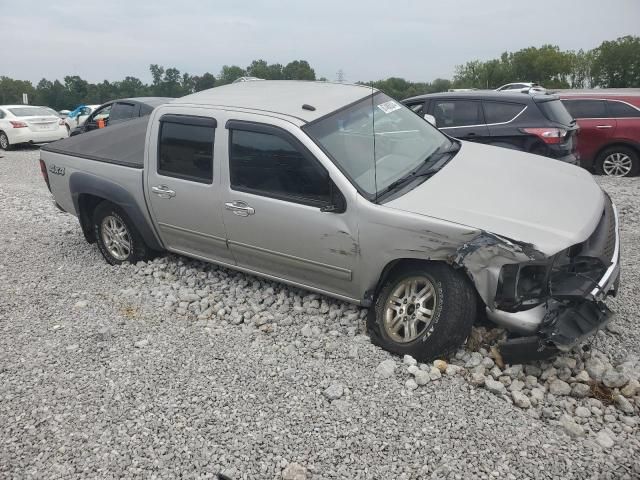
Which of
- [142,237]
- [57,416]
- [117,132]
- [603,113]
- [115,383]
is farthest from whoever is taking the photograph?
[603,113]

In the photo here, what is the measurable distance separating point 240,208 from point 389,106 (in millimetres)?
Answer: 1655

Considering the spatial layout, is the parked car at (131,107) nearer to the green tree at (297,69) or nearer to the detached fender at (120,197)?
the green tree at (297,69)

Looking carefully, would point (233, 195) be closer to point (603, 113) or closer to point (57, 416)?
point (57, 416)

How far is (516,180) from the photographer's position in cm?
398

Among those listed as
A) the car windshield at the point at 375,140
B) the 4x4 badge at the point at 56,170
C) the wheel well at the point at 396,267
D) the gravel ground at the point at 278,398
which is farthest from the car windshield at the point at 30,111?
the wheel well at the point at 396,267

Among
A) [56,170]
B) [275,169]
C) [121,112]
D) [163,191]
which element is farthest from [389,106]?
[121,112]

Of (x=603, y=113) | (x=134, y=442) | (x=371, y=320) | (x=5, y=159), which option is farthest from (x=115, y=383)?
(x=5, y=159)

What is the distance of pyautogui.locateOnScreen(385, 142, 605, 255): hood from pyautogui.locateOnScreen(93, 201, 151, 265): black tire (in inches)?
115

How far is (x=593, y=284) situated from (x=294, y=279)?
2138 mm

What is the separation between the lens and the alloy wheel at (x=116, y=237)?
555 centimetres

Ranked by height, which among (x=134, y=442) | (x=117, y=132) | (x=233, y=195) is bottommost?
(x=134, y=442)

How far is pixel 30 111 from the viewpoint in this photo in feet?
53.8

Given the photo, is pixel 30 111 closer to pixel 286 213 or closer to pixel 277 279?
pixel 277 279

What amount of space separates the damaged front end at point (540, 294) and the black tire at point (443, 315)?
0.12 meters
